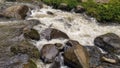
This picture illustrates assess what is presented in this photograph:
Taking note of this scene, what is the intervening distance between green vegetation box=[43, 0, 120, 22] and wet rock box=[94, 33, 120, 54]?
292cm

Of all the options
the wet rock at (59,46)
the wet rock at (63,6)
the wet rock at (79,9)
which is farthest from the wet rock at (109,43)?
the wet rock at (63,6)

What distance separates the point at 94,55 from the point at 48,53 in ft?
5.55

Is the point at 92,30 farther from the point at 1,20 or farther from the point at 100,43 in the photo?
the point at 1,20

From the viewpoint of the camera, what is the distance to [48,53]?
29.4 feet

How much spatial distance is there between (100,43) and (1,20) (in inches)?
188

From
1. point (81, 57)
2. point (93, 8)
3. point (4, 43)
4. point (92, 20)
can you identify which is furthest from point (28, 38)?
point (93, 8)

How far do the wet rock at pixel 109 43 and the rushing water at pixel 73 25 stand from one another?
0.34 meters

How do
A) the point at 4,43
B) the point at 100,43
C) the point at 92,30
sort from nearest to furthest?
the point at 4,43 < the point at 100,43 < the point at 92,30

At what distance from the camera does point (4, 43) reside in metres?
9.48

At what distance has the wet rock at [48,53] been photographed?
8741 millimetres

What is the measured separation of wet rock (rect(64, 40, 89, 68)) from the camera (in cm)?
842

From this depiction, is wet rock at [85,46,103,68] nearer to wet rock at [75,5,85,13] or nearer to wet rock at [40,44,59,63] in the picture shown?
wet rock at [40,44,59,63]

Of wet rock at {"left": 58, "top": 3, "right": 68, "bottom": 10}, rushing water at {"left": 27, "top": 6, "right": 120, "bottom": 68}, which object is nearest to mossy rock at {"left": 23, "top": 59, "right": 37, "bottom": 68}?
rushing water at {"left": 27, "top": 6, "right": 120, "bottom": 68}

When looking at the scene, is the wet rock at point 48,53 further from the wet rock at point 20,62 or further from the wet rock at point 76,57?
the wet rock at point 20,62
